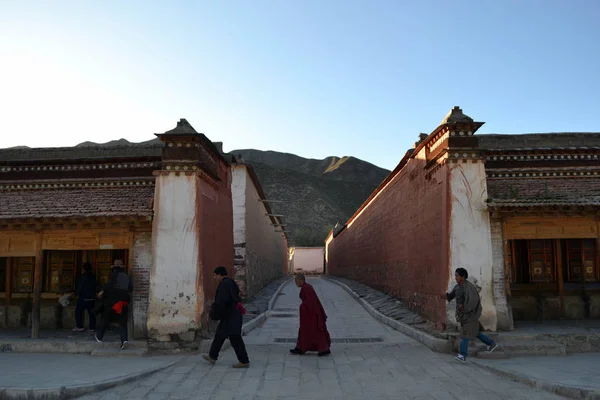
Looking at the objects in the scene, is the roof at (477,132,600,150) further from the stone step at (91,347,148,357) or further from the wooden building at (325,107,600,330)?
the stone step at (91,347,148,357)

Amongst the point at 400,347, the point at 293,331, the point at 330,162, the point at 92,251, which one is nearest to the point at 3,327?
the point at 92,251

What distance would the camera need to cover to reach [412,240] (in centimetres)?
1195

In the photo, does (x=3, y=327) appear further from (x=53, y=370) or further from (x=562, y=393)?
(x=562, y=393)

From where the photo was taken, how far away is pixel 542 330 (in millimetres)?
8977

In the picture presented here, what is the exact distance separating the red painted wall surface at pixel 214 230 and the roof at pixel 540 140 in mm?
6377

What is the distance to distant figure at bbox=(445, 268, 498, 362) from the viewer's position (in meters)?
7.67

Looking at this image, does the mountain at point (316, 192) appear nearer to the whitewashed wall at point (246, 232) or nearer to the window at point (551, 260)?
the whitewashed wall at point (246, 232)

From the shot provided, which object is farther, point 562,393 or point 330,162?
point 330,162

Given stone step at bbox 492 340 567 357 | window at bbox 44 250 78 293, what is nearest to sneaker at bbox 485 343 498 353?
stone step at bbox 492 340 567 357

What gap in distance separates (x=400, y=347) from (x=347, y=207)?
75.7 meters

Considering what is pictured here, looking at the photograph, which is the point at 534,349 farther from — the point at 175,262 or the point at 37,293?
the point at 37,293

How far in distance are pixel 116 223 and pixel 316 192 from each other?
7235 cm

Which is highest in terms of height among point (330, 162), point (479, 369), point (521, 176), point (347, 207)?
point (330, 162)

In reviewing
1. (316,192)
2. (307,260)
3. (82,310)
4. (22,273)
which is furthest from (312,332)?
(316,192)
